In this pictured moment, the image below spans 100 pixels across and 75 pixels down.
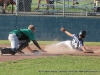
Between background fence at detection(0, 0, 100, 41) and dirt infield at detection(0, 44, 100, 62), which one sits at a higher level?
background fence at detection(0, 0, 100, 41)

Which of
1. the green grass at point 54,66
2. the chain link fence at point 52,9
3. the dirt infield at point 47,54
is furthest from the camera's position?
the chain link fence at point 52,9

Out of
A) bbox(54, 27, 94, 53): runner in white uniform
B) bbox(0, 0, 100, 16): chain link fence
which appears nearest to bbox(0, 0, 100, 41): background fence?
bbox(0, 0, 100, 16): chain link fence

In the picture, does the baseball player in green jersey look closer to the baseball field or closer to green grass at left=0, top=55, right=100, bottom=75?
the baseball field

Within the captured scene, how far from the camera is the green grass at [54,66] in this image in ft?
33.3

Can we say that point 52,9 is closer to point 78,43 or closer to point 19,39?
point 78,43

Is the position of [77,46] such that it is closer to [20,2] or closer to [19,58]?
[19,58]

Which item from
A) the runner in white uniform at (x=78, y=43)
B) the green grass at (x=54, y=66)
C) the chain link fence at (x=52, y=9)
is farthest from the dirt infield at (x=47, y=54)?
the chain link fence at (x=52, y=9)

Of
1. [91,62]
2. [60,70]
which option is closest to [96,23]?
[91,62]

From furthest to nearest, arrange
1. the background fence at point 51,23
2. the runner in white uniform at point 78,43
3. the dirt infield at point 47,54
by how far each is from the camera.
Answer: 1. the background fence at point 51,23
2. the runner in white uniform at point 78,43
3. the dirt infield at point 47,54

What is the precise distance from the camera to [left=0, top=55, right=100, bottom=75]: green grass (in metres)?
10.2

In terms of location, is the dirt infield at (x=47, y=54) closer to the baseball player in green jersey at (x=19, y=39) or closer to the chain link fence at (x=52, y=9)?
the baseball player in green jersey at (x=19, y=39)

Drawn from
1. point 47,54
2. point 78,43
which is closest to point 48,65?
point 47,54

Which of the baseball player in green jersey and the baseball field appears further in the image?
the baseball player in green jersey

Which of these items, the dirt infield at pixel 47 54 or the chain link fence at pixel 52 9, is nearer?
the dirt infield at pixel 47 54
